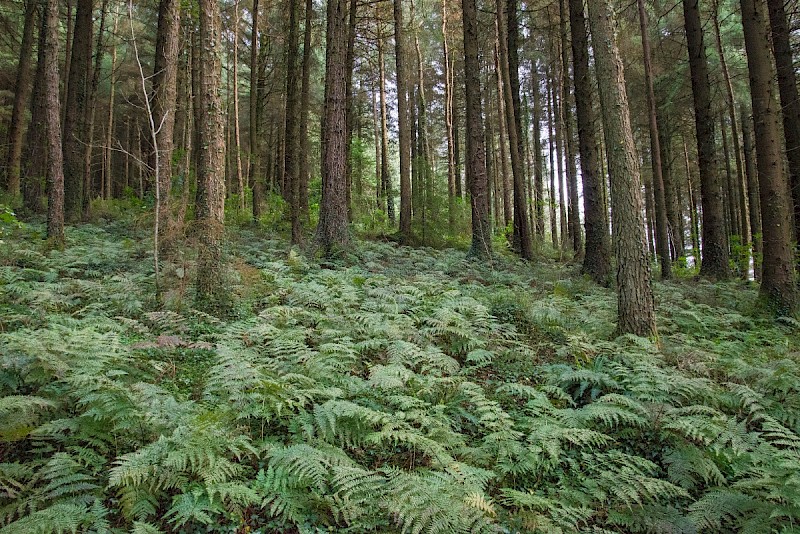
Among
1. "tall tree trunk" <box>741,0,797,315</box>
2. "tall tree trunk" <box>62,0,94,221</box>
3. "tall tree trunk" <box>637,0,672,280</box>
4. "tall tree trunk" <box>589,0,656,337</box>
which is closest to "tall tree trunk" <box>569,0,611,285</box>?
"tall tree trunk" <box>637,0,672,280</box>

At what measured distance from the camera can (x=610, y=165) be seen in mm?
6004

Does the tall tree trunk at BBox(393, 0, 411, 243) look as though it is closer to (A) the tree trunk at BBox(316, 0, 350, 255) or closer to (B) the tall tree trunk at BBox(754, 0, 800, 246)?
(A) the tree trunk at BBox(316, 0, 350, 255)

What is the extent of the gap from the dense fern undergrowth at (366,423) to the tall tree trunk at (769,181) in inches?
75.9

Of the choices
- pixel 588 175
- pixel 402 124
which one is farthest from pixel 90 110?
pixel 588 175

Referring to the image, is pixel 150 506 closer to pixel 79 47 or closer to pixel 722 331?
pixel 722 331

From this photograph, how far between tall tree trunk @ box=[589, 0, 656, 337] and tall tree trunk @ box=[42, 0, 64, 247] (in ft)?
31.8

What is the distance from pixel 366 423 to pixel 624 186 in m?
4.44

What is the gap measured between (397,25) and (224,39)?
1094 cm

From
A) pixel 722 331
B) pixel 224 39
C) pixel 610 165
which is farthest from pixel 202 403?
pixel 224 39

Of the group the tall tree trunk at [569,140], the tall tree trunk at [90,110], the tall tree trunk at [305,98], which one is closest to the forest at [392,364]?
the tall tree trunk at [305,98]

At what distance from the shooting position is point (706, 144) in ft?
40.4

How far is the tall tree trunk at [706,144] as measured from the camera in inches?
479

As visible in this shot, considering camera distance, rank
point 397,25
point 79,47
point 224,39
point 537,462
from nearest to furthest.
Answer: point 537,462 < point 79,47 < point 397,25 < point 224,39

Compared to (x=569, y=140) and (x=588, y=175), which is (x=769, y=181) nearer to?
(x=588, y=175)
